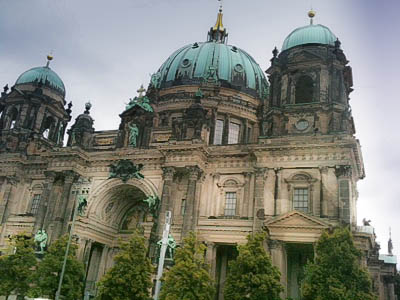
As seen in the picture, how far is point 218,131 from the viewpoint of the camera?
159 feet

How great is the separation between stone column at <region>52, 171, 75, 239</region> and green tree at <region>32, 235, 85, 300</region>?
471cm

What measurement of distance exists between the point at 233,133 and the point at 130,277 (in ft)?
74.2

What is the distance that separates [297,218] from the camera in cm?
3291

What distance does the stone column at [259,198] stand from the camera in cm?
3453

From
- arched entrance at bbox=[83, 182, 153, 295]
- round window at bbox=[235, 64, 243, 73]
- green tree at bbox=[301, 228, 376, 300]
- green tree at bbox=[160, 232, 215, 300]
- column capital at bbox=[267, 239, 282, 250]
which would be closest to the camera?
green tree at bbox=[301, 228, 376, 300]

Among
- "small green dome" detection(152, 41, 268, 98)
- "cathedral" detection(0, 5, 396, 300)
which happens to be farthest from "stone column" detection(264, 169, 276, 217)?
"small green dome" detection(152, 41, 268, 98)

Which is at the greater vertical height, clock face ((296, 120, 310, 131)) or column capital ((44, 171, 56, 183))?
clock face ((296, 120, 310, 131))

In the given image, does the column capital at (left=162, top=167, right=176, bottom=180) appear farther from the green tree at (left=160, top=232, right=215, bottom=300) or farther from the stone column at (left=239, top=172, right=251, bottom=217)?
the green tree at (left=160, top=232, right=215, bottom=300)

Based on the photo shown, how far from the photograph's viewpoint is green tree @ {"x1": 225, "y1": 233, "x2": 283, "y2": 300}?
27.8 m

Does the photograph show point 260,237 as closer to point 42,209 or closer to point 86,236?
point 86,236

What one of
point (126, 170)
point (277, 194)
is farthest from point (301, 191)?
point (126, 170)

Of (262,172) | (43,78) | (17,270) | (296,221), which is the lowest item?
(17,270)

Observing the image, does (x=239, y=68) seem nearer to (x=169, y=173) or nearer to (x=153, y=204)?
(x=169, y=173)

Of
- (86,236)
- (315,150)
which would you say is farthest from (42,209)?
(315,150)
